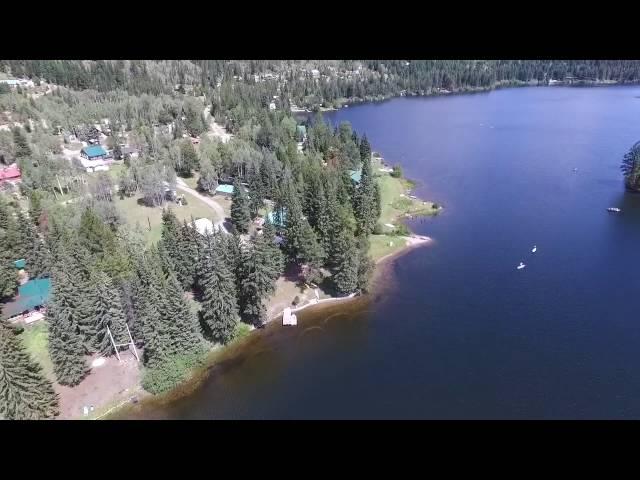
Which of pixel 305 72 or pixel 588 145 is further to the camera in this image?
pixel 305 72

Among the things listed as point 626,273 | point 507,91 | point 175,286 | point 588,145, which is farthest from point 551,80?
point 175,286

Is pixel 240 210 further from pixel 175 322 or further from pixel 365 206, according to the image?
pixel 175 322

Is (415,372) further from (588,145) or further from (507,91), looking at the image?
(507,91)

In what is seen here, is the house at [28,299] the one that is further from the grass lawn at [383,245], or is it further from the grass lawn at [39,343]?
the grass lawn at [383,245]

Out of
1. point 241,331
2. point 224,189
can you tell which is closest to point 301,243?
point 241,331
